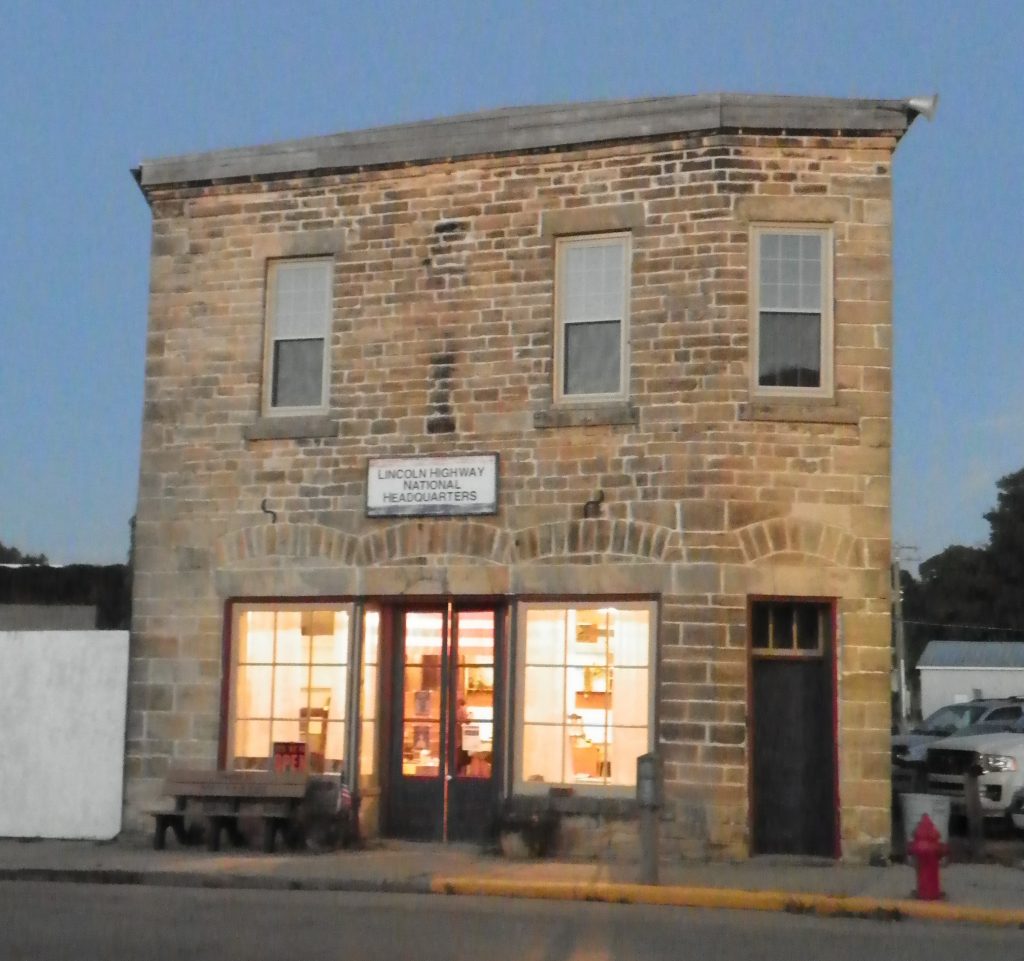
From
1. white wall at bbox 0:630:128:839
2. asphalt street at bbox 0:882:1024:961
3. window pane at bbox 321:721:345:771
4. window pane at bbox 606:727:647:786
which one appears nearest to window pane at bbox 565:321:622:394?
window pane at bbox 606:727:647:786

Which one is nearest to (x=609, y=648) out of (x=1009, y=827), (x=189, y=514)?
(x=189, y=514)

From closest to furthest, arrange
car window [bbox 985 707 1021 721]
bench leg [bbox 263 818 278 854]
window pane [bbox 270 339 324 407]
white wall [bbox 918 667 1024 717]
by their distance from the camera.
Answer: bench leg [bbox 263 818 278 854] < window pane [bbox 270 339 324 407] < car window [bbox 985 707 1021 721] < white wall [bbox 918 667 1024 717]

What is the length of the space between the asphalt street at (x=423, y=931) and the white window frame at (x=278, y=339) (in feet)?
18.0

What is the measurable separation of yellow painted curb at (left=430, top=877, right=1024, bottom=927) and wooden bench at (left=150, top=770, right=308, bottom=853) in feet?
8.69

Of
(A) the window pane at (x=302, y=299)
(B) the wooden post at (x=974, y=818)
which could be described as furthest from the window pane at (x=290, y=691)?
(B) the wooden post at (x=974, y=818)

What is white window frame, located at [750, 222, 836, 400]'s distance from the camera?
A: 14.7 meters

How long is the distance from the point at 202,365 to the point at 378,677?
12.8 feet

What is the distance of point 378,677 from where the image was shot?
16.0 meters

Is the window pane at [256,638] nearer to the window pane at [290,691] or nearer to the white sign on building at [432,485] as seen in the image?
the window pane at [290,691]

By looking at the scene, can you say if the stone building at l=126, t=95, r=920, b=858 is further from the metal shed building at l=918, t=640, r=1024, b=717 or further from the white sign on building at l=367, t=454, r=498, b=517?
the metal shed building at l=918, t=640, r=1024, b=717

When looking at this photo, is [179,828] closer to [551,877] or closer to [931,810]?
[551,877]

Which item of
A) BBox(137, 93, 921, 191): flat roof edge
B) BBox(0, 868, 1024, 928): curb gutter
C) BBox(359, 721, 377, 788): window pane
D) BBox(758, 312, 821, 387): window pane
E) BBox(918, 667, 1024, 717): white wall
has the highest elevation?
BBox(137, 93, 921, 191): flat roof edge

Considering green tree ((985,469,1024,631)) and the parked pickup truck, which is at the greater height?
green tree ((985,469,1024,631))

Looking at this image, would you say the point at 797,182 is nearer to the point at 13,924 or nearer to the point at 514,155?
the point at 514,155
